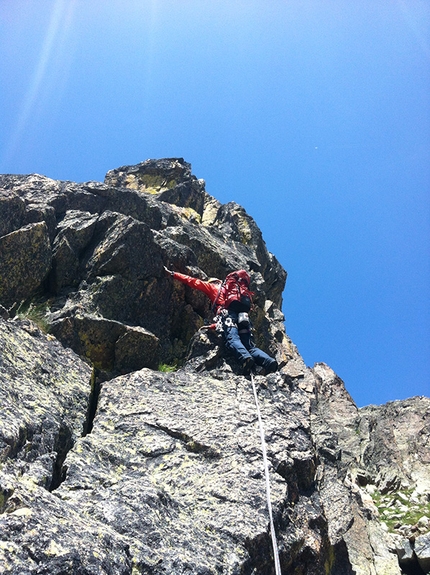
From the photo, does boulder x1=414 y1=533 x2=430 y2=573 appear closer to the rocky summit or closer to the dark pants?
the rocky summit

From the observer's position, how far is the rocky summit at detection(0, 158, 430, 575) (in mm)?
5219

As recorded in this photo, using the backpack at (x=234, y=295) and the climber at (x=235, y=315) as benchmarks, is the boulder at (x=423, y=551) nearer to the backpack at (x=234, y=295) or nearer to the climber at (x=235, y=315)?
the climber at (x=235, y=315)

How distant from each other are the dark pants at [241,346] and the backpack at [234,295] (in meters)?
0.71

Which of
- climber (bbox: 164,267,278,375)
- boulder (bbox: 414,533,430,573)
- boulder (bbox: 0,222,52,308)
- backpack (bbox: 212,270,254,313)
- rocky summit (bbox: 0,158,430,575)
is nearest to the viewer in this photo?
rocky summit (bbox: 0,158,430,575)

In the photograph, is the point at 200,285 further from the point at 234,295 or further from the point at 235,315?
the point at 235,315

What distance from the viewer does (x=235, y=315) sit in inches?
492

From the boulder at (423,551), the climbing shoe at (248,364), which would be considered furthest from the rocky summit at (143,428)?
the climbing shoe at (248,364)

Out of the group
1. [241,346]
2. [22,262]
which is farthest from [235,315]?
[22,262]

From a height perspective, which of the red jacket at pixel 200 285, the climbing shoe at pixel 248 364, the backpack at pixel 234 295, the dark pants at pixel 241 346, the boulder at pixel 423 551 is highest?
the red jacket at pixel 200 285

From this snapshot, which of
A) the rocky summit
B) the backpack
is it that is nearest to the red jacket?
the backpack

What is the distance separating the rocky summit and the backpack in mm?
1070

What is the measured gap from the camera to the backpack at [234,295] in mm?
12773

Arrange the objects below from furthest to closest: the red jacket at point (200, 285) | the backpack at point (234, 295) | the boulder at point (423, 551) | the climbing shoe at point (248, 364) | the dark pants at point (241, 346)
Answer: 1. the boulder at point (423, 551)
2. the red jacket at point (200, 285)
3. the backpack at point (234, 295)
4. the dark pants at point (241, 346)
5. the climbing shoe at point (248, 364)

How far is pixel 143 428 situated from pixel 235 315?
210 inches
